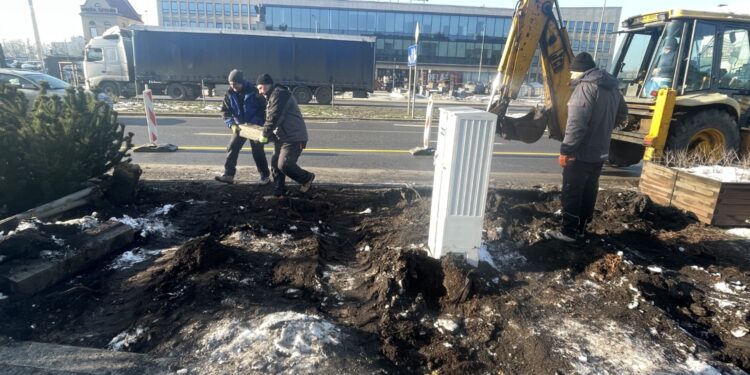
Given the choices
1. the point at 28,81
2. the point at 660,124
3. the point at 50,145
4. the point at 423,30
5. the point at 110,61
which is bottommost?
the point at 50,145

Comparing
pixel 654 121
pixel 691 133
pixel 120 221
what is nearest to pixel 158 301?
pixel 120 221

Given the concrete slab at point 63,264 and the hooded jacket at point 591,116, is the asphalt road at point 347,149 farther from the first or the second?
the hooded jacket at point 591,116

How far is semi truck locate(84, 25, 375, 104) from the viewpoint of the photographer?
2256 cm

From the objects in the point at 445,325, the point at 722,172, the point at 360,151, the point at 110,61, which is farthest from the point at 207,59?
the point at 445,325

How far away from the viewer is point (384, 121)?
55.1 feet

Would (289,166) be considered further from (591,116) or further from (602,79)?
(602,79)

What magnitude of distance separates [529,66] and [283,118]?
154 inches

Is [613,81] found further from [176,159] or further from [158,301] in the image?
[176,159]

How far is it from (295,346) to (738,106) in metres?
8.59

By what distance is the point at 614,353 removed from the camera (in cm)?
272

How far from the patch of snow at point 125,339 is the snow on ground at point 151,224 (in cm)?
181

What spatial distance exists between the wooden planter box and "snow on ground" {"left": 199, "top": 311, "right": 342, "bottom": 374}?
4919 millimetres

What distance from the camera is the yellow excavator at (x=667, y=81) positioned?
6.63m

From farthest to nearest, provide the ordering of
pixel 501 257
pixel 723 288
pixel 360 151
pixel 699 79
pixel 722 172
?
pixel 360 151 → pixel 699 79 → pixel 722 172 → pixel 501 257 → pixel 723 288
